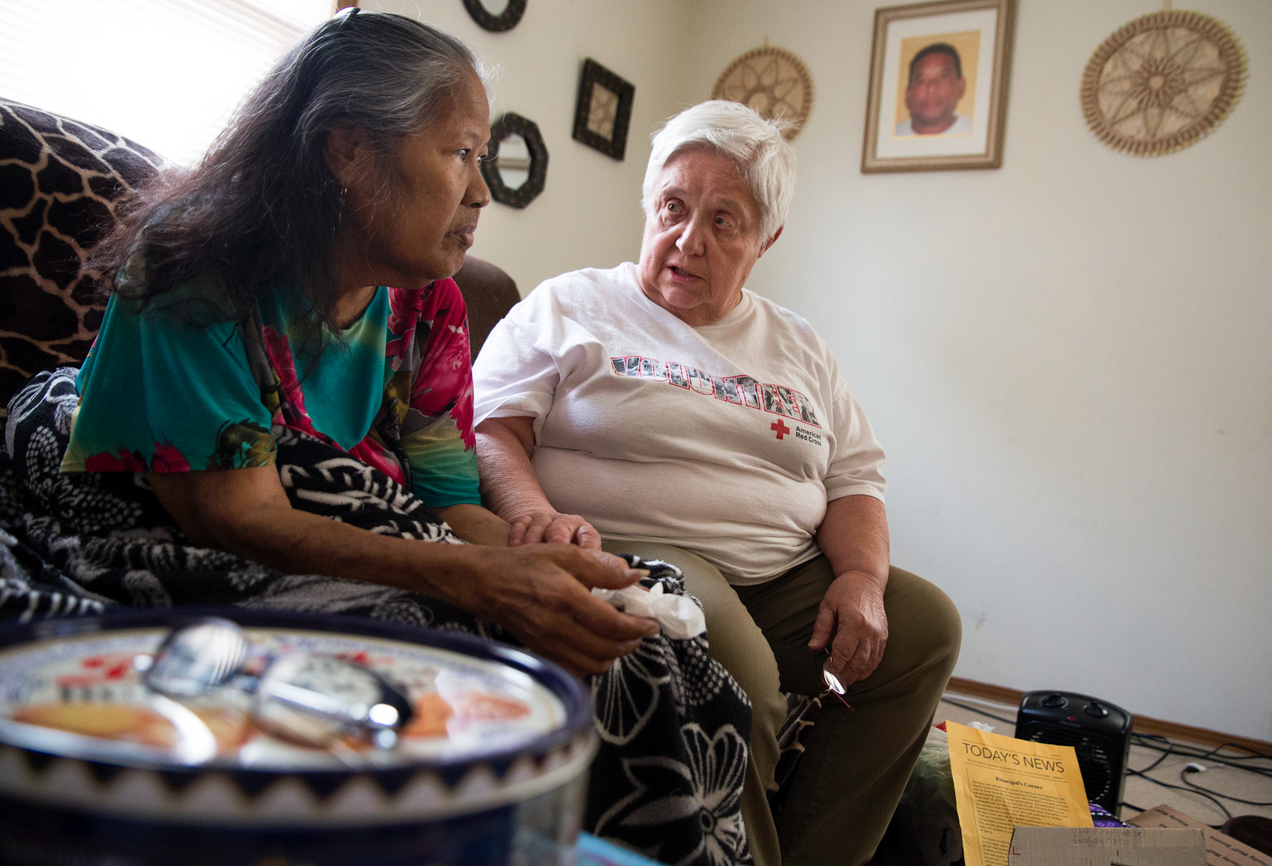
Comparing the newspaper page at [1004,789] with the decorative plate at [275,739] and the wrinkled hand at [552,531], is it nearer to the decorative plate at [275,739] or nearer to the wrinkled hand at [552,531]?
the wrinkled hand at [552,531]

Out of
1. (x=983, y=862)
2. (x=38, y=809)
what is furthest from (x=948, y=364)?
(x=38, y=809)

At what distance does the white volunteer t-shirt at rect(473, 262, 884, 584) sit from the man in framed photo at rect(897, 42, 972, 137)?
167cm

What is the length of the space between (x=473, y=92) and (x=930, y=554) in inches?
88.2

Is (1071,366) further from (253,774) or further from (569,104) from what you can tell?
(253,774)

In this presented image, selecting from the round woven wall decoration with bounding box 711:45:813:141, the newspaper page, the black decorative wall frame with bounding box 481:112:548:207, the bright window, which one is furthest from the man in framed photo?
the newspaper page

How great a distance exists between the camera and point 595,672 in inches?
28.3

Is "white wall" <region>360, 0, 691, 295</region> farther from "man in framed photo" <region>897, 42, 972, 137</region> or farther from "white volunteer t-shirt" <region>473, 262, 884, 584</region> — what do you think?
"white volunteer t-shirt" <region>473, 262, 884, 584</region>

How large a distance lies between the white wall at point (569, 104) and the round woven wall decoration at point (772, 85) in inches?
8.2

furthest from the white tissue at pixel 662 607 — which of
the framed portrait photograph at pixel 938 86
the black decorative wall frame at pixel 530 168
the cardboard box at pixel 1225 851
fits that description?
the framed portrait photograph at pixel 938 86

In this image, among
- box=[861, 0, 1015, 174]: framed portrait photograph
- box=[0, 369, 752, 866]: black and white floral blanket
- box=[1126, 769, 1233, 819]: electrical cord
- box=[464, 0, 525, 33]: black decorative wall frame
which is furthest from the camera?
box=[861, 0, 1015, 174]: framed portrait photograph

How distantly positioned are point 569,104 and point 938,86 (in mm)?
1178

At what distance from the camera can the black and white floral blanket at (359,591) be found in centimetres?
68

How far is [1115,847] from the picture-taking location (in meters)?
1.01

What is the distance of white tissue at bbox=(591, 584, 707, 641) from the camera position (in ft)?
2.39
